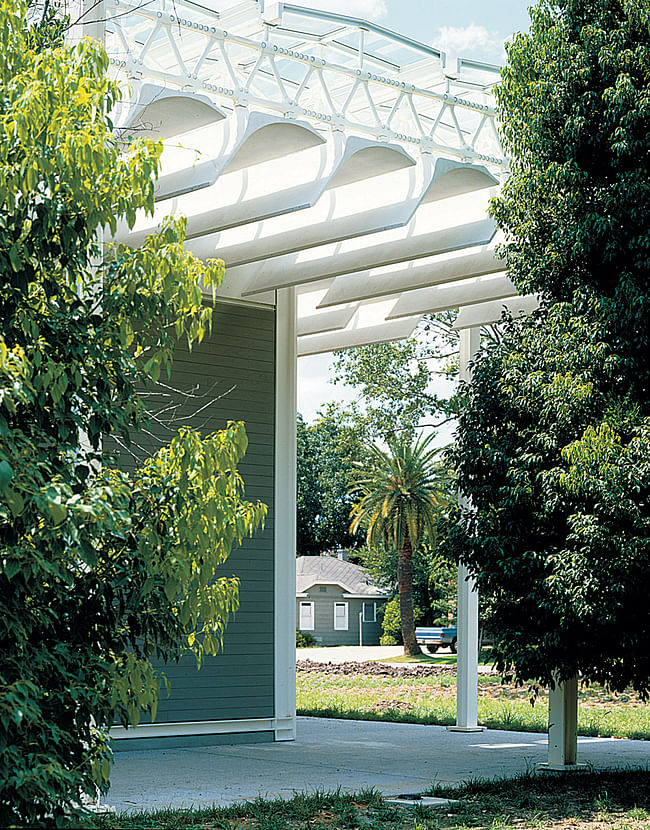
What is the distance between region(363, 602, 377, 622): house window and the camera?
135 feet

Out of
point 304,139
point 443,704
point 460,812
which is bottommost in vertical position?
point 443,704

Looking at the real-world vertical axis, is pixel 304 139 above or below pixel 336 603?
above

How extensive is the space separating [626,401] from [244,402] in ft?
15.2

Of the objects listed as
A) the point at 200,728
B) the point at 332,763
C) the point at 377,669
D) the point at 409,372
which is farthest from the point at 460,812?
the point at 409,372

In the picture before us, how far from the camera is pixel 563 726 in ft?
28.5

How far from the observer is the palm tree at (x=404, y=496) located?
27359 millimetres

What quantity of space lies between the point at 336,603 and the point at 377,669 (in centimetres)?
1582

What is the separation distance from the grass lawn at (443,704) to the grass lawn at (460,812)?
4842mm

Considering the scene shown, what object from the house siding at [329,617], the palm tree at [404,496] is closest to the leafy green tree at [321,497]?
the house siding at [329,617]

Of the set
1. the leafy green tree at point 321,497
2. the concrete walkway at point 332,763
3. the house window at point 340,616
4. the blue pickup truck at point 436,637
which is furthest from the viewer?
the leafy green tree at point 321,497

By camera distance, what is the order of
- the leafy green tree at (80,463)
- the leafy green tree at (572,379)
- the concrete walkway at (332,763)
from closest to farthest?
the leafy green tree at (80,463) < the leafy green tree at (572,379) < the concrete walkway at (332,763)

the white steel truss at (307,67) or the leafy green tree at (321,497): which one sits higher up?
the white steel truss at (307,67)

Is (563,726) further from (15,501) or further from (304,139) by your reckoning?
(15,501)

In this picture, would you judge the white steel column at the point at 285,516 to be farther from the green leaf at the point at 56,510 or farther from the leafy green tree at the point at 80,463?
the green leaf at the point at 56,510
